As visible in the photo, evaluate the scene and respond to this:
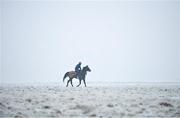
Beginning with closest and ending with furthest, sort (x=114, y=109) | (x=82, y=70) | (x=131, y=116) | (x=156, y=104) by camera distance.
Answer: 1. (x=131, y=116)
2. (x=114, y=109)
3. (x=156, y=104)
4. (x=82, y=70)

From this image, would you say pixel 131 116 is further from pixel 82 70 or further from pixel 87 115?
Result: pixel 82 70

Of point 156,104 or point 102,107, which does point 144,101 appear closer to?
point 156,104

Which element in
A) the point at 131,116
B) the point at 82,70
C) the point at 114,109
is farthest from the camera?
the point at 82,70

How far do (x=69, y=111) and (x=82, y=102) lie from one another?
8.69 feet

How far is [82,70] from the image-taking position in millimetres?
34500

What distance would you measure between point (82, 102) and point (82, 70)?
606 inches

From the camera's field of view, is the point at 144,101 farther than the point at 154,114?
Yes

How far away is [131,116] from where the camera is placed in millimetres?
15641

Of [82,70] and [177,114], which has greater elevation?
[82,70]

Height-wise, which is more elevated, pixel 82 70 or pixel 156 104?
pixel 82 70

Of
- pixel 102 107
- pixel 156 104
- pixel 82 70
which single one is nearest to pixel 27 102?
pixel 102 107

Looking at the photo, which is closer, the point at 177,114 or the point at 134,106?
the point at 177,114

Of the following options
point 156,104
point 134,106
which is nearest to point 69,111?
point 134,106

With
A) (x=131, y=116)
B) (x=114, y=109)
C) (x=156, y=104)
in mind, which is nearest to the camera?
(x=131, y=116)
